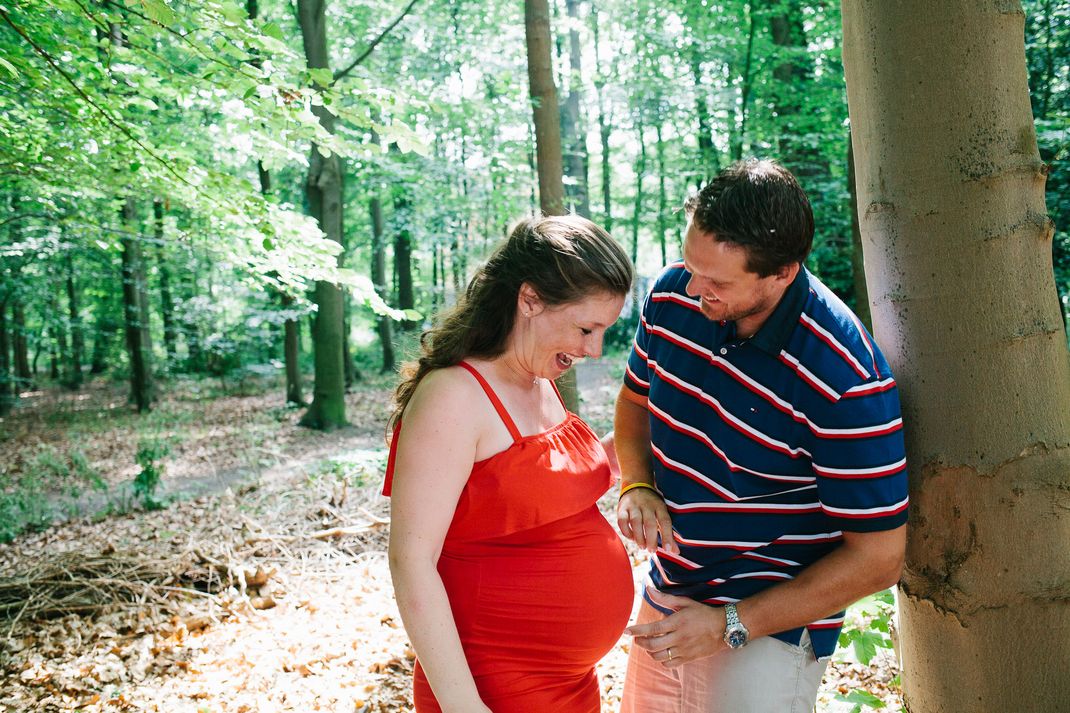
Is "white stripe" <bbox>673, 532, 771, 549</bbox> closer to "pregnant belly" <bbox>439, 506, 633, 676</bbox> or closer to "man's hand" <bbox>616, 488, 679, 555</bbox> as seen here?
"man's hand" <bbox>616, 488, 679, 555</bbox>

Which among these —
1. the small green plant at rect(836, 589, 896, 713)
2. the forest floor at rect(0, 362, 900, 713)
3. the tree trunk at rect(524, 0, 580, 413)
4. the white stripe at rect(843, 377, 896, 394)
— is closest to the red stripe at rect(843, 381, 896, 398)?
the white stripe at rect(843, 377, 896, 394)

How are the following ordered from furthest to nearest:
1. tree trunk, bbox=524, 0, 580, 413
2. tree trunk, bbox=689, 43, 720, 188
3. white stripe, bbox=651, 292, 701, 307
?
tree trunk, bbox=689, 43, 720, 188 < tree trunk, bbox=524, 0, 580, 413 < white stripe, bbox=651, 292, 701, 307

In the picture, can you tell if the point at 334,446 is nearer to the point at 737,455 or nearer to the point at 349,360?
the point at 349,360

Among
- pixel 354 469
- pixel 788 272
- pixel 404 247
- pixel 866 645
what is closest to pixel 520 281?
pixel 788 272

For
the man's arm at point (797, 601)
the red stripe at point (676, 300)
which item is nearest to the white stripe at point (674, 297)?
the red stripe at point (676, 300)

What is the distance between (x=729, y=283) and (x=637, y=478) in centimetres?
70

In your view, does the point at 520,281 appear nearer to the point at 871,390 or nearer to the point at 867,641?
the point at 871,390

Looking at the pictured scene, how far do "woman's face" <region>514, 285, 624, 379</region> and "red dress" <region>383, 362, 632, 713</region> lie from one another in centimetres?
19

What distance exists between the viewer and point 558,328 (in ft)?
6.31

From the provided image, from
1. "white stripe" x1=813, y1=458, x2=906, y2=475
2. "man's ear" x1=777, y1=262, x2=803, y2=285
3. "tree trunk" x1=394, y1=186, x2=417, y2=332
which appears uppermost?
"tree trunk" x1=394, y1=186, x2=417, y2=332

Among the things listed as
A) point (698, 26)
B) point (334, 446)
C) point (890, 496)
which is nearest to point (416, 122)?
point (698, 26)

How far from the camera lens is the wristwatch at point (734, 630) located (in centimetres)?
180

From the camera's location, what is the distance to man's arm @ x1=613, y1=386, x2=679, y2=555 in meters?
2.00

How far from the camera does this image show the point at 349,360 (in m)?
18.0
